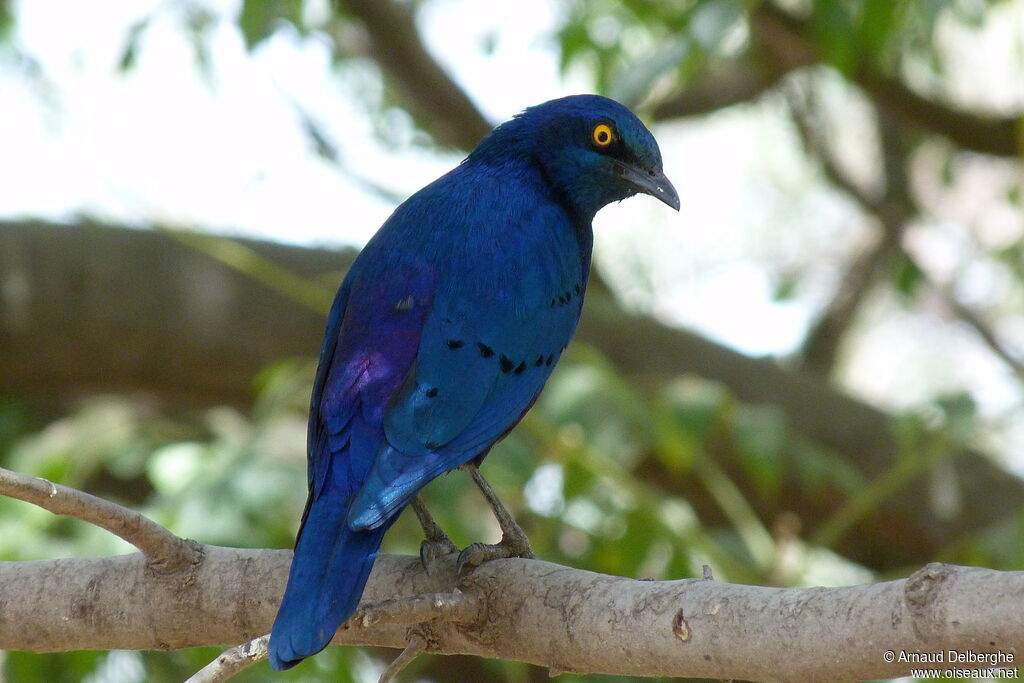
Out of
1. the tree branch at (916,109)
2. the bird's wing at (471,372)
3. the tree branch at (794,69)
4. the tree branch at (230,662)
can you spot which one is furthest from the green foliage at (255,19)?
the tree branch at (916,109)

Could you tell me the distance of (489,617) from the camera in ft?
8.02

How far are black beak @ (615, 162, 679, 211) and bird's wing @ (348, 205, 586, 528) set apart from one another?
0.32 m

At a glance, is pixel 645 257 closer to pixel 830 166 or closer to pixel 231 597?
pixel 830 166

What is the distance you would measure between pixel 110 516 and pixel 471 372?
0.83 m

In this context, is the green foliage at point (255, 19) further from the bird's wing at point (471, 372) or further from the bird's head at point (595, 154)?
the bird's wing at point (471, 372)

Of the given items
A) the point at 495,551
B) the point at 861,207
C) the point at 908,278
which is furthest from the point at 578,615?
the point at 861,207

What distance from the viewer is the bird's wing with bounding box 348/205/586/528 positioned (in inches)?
95.0

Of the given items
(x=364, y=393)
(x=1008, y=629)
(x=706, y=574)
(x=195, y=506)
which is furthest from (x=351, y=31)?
(x=1008, y=629)

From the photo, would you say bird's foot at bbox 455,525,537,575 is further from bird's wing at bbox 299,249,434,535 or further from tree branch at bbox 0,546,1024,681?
bird's wing at bbox 299,249,434,535

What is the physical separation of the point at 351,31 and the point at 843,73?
12.4ft

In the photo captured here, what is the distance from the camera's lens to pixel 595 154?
321cm

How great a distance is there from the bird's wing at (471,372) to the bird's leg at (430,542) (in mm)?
226

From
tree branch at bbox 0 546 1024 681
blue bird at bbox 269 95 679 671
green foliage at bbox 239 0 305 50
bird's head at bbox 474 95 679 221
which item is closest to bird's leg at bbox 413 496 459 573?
tree branch at bbox 0 546 1024 681

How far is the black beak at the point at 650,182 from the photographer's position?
317 cm
